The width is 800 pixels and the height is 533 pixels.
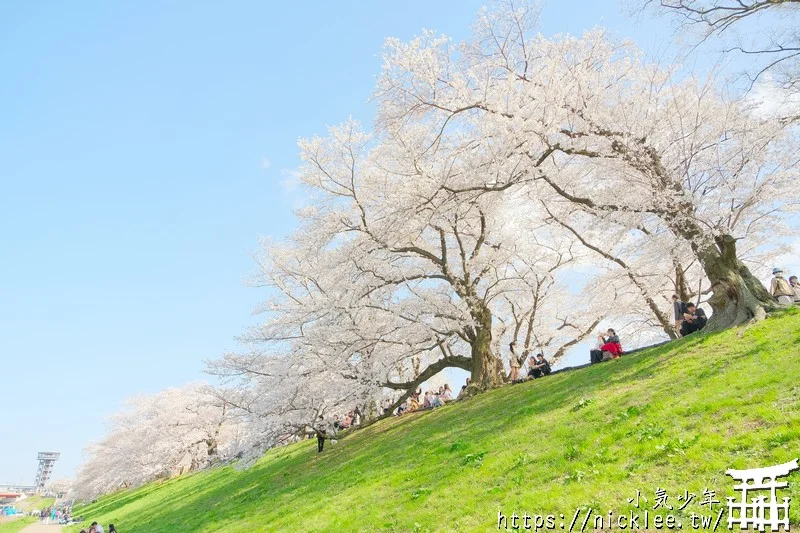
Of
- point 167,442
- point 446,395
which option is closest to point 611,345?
point 446,395

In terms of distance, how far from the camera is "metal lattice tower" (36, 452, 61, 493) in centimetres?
16288

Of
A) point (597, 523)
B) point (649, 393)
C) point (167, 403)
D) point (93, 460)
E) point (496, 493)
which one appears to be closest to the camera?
point (597, 523)

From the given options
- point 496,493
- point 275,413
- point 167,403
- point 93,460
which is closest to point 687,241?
point 496,493

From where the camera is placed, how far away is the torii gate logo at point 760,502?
514cm

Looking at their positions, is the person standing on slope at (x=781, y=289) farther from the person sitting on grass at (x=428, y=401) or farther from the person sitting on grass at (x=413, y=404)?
the person sitting on grass at (x=413, y=404)

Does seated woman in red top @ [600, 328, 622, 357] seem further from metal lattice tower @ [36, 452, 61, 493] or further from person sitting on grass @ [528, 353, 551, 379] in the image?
metal lattice tower @ [36, 452, 61, 493]

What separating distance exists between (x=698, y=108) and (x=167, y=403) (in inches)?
2343

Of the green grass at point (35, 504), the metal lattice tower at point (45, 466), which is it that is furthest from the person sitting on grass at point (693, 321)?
the metal lattice tower at point (45, 466)

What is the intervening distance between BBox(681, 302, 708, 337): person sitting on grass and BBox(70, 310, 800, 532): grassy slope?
5.71 feet

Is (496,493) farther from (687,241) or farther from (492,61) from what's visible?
(492,61)

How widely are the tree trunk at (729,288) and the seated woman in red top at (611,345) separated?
361 cm

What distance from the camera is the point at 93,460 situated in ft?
218

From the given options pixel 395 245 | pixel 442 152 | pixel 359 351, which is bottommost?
pixel 359 351

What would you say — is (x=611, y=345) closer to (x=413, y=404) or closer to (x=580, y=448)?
(x=580, y=448)
